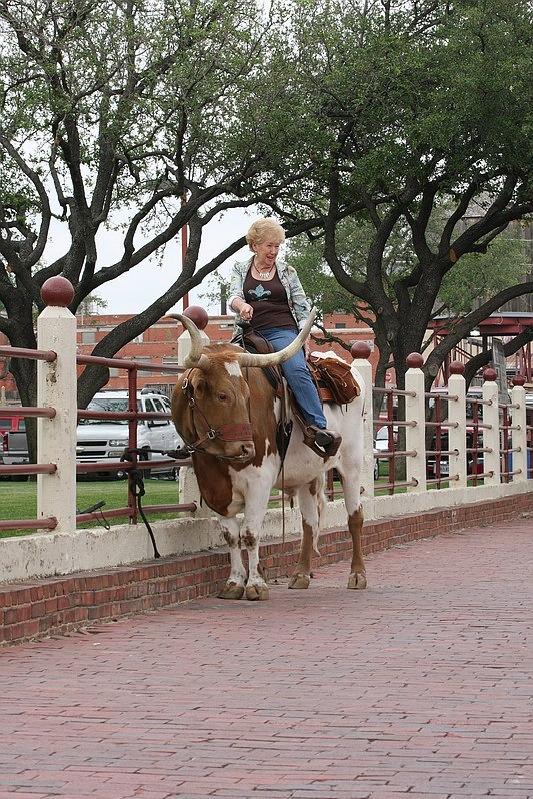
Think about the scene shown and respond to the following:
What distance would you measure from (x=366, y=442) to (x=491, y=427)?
823 cm

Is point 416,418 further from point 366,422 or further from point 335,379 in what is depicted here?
point 335,379

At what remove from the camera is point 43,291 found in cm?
978

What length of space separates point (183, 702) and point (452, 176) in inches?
1134

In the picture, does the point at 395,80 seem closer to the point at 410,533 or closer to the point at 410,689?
the point at 410,533

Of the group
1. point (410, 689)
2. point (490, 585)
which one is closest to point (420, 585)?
point (490, 585)

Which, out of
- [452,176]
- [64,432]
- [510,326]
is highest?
[452,176]

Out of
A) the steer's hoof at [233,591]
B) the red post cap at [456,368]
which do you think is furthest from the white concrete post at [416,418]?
the steer's hoof at [233,591]

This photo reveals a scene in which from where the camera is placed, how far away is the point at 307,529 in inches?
474

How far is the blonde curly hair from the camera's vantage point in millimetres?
11117

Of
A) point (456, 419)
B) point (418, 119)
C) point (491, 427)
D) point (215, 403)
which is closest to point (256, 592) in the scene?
point (215, 403)

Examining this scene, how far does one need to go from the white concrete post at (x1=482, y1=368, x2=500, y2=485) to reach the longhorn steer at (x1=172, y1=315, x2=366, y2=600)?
13.1m

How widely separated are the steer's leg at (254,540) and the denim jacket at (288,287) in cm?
137

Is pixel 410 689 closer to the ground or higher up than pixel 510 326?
closer to the ground

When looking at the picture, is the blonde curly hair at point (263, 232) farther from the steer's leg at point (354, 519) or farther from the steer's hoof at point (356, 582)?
the steer's hoof at point (356, 582)
